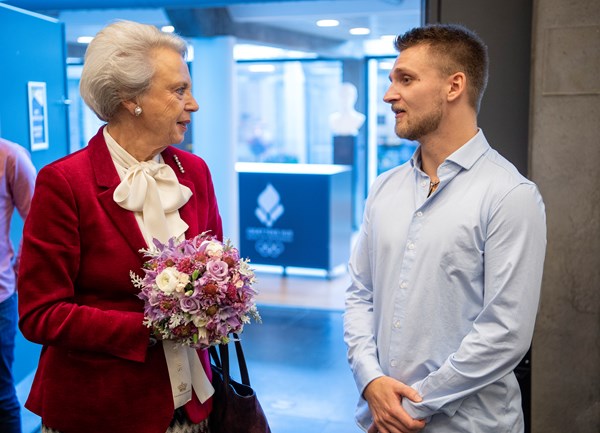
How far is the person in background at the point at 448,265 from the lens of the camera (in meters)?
1.98

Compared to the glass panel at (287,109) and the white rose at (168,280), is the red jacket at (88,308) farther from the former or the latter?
the glass panel at (287,109)

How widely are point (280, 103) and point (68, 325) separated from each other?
12696 millimetres

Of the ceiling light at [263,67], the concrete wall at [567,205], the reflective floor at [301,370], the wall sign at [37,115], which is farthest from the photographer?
the ceiling light at [263,67]

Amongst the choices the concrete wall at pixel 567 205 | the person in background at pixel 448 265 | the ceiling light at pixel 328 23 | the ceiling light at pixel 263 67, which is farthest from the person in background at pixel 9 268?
the ceiling light at pixel 263 67

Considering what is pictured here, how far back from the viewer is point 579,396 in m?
3.56

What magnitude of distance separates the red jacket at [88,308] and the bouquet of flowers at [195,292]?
0.32 ft

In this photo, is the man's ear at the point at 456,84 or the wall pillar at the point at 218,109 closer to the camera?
the man's ear at the point at 456,84

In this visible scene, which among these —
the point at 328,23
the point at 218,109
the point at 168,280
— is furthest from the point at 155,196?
the point at 328,23

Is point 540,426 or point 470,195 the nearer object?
point 470,195

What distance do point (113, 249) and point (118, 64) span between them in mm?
541

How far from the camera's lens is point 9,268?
11.8 ft

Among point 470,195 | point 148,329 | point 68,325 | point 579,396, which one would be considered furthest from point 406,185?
point 579,396

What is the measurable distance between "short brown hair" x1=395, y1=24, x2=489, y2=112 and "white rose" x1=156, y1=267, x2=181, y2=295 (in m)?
0.99

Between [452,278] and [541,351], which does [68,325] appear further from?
[541,351]
